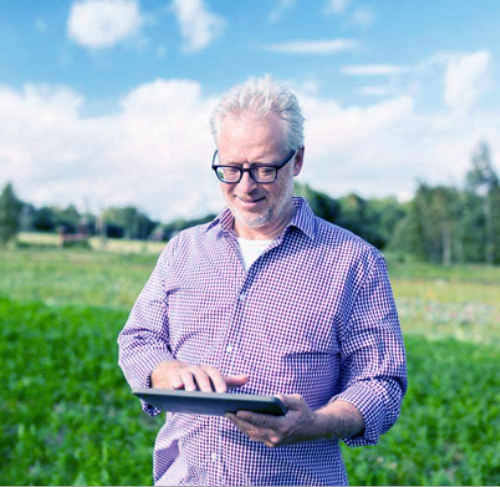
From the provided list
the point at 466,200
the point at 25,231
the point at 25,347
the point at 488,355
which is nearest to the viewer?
the point at 25,347

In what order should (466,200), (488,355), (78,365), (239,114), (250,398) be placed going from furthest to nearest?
1. (466,200)
2. (488,355)
3. (78,365)
4. (239,114)
5. (250,398)

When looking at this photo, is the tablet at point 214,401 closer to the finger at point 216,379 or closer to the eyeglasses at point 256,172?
the finger at point 216,379

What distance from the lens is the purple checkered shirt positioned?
5.14 feet

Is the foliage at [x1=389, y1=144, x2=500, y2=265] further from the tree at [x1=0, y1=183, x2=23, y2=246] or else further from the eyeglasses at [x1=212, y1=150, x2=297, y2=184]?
the eyeglasses at [x1=212, y1=150, x2=297, y2=184]

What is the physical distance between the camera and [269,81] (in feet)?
5.18

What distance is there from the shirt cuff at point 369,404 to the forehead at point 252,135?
0.54m

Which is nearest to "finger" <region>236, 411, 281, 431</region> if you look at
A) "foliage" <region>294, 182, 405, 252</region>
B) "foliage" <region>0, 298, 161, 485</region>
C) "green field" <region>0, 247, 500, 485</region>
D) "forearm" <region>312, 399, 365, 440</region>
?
"forearm" <region>312, 399, 365, 440</region>

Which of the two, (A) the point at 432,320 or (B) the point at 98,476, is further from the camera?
(A) the point at 432,320

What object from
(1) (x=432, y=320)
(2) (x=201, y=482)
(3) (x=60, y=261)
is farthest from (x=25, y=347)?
(3) (x=60, y=261)

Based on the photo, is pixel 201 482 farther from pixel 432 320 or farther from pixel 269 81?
pixel 432 320

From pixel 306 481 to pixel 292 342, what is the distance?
1.03 ft

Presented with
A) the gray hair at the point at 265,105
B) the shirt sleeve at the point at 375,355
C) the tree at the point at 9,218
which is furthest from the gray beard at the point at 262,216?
the tree at the point at 9,218

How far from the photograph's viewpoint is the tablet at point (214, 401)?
1.28 m

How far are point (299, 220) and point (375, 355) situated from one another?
35 cm
